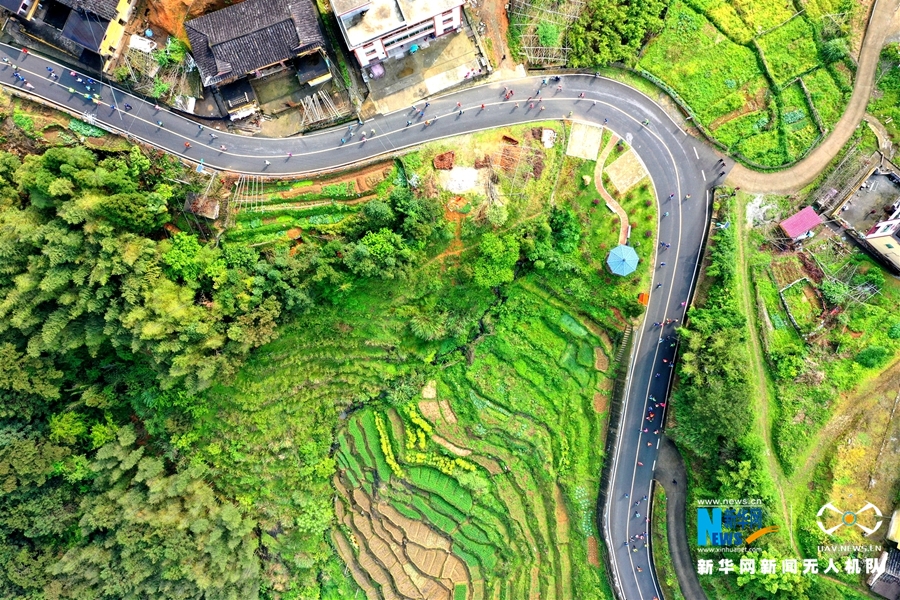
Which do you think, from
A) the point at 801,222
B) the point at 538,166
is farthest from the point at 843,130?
the point at 538,166

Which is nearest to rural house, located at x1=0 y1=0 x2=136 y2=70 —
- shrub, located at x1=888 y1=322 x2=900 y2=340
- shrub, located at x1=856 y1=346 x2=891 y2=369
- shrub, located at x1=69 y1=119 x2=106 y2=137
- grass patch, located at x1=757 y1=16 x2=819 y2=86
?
shrub, located at x1=69 y1=119 x2=106 y2=137

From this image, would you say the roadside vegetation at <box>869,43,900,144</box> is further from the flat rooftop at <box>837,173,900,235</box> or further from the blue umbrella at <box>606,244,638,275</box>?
the blue umbrella at <box>606,244,638,275</box>

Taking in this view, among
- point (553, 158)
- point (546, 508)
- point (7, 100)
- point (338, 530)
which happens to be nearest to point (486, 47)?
point (553, 158)

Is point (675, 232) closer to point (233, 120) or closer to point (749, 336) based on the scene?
point (749, 336)

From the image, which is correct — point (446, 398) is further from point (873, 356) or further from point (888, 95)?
point (888, 95)

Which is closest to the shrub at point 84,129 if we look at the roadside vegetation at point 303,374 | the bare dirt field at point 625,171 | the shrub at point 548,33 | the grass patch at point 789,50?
the roadside vegetation at point 303,374

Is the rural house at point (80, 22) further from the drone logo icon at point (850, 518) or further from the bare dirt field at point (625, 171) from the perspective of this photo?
the drone logo icon at point (850, 518)
